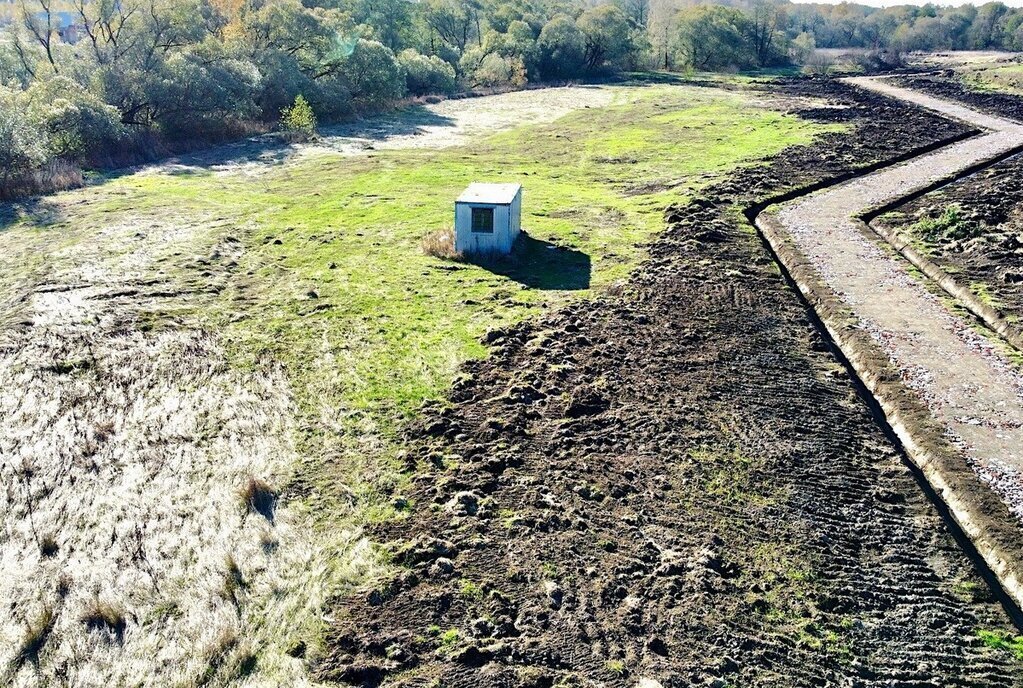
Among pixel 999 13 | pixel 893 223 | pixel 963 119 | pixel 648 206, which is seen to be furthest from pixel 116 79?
pixel 999 13

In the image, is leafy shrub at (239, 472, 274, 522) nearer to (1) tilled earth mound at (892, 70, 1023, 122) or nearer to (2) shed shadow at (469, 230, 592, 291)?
(2) shed shadow at (469, 230, 592, 291)

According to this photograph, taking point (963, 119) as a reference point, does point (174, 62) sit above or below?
above

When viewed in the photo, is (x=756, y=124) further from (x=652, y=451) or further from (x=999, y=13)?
(x=999, y=13)

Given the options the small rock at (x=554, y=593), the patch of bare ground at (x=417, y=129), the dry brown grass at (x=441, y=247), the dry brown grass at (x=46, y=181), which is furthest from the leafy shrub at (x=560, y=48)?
the small rock at (x=554, y=593)

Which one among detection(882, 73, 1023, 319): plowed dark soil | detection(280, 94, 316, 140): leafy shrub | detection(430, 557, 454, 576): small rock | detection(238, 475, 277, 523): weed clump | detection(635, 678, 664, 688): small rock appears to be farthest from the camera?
detection(280, 94, 316, 140): leafy shrub

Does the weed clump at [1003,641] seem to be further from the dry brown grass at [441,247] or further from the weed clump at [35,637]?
the dry brown grass at [441,247]

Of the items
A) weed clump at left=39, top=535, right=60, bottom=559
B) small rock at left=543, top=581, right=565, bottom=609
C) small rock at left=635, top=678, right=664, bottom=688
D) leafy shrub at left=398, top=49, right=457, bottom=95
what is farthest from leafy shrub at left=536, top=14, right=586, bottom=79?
small rock at left=635, top=678, right=664, bottom=688

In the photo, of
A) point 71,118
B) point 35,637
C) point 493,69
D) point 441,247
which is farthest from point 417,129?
point 35,637
